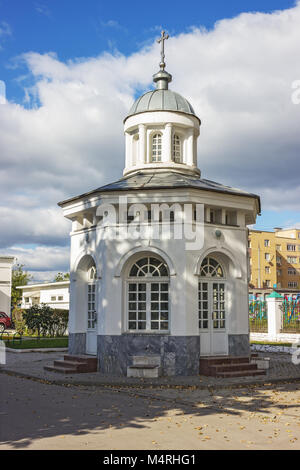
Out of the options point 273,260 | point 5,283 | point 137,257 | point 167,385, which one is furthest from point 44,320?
point 273,260

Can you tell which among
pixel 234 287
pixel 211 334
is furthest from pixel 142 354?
pixel 234 287

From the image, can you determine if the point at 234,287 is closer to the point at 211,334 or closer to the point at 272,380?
the point at 211,334

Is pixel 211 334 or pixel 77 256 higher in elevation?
pixel 77 256

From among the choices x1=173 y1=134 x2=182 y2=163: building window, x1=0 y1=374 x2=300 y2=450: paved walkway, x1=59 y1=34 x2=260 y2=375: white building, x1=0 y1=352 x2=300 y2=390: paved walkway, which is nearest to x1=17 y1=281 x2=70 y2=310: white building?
x1=173 y1=134 x2=182 y2=163: building window

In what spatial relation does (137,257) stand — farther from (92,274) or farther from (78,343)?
(78,343)

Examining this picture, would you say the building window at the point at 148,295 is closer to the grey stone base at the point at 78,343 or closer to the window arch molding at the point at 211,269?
the window arch molding at the point at 211,269

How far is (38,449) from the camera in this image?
6.48m

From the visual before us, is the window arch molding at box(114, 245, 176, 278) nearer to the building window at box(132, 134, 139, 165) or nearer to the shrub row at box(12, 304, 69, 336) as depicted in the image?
the building window at box(132, 134, 139, 165)

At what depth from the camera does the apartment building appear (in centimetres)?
6844

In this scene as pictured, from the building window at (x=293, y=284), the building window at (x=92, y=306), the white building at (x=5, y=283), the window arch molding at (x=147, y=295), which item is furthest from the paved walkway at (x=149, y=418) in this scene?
the building window at (x=293, y=284)

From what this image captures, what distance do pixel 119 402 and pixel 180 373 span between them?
380cm

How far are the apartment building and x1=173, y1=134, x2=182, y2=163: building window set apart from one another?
49411 millimetres

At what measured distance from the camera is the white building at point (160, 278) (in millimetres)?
13938

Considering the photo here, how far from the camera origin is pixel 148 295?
14.4 m
